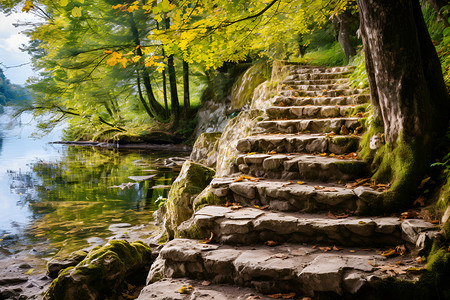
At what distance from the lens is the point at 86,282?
317 centimetres

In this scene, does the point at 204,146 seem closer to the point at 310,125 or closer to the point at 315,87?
the point at 315,87

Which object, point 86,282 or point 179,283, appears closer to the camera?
point 179,283

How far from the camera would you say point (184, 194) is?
4438 mm

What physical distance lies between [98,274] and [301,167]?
2554 mm

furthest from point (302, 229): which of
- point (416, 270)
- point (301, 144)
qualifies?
point (301, 144)

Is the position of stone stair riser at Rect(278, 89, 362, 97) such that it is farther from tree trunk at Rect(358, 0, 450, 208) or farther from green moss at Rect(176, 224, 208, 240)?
green moss at Rect(176, 224, 208, 240)

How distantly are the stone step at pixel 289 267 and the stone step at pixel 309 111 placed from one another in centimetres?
282

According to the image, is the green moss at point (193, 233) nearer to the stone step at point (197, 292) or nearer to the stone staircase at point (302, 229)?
the stone staircase at point (302, 229)

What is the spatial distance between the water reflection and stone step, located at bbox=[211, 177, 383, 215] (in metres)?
3.09

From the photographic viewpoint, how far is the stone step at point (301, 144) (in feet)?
12.8

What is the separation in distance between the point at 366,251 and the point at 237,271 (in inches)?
42.2

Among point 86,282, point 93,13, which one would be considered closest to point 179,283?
point 86,282

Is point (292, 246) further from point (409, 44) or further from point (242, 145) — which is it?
point (409, 44)

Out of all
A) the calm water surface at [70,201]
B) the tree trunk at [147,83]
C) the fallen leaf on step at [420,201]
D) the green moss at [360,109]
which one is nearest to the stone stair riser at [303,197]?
the fallen leaf on step at [420,201]
